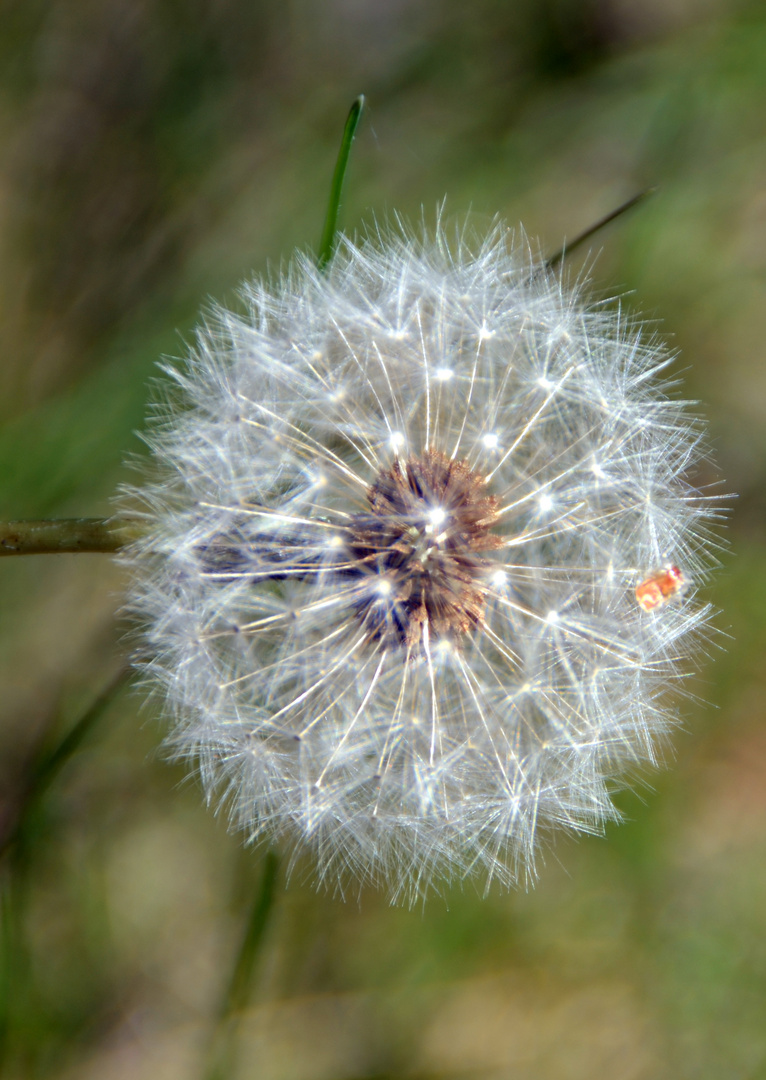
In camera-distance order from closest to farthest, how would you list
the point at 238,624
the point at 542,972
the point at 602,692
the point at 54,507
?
1. the point at 238,624
2. the point at 602,692
3. the point at 54,507
4. the point at 542,972

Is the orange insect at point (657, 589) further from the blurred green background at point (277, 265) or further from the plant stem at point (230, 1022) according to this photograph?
the plant stem at point (230, 1022)

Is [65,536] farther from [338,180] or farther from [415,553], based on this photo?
[338,180]

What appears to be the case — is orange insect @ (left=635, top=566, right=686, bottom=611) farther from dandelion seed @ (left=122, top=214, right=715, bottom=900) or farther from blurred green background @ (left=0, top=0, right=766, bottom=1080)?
blurred green background @ (left=0, top=0, right=766, bottom=1080)

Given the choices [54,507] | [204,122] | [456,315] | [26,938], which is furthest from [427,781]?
[204,122]

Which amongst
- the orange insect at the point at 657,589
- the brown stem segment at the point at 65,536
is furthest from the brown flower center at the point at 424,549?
the brown stem segment at the point at 65,536

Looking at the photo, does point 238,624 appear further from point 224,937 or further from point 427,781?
point 224,937
